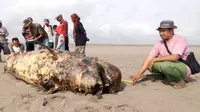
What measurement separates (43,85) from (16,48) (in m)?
4.18

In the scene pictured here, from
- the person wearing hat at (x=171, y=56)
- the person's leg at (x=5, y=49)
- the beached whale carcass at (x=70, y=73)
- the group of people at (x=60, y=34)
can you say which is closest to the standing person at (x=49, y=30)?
the group of people at (x=60, y=34)

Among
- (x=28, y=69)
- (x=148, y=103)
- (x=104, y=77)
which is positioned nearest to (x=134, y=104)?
(x=148, y=103)

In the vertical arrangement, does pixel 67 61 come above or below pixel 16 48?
above

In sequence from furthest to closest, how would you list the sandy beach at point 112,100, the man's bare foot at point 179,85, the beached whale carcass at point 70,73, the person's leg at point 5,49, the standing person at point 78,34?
the person's leg at point 5,49, the standing person at point 78,34, the man's bare foot at point 179,85, the beached whale carcass at point 70,73, the sandy beach at point 112,100

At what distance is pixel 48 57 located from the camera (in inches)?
198

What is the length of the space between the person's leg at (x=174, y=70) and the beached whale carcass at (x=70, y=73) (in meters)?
0.83

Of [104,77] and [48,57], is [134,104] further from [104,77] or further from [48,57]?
[48,57]

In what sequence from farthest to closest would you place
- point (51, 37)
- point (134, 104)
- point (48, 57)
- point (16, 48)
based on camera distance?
point (51, 37) < point (16, 48) < point (48, 57) < point (134, 104)

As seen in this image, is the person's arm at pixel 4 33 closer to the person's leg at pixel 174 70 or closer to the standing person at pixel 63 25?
the standing person at pixel 63 25

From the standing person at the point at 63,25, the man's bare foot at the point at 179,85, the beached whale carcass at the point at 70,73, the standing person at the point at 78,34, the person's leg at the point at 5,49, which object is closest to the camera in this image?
the beached whale carcass at the point at 70,73

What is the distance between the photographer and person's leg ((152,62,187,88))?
4.81 meters

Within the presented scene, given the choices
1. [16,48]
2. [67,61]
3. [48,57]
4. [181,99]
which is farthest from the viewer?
[16,48]

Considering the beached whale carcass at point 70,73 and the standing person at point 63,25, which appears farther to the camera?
the standing person at point 63,25

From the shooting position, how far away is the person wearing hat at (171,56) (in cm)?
476
